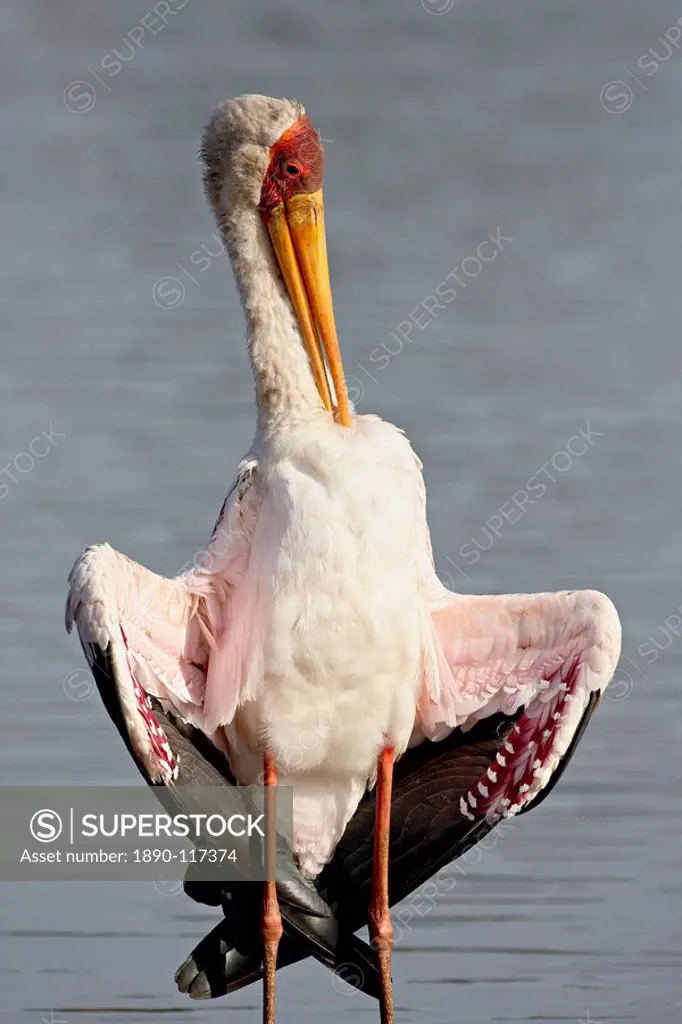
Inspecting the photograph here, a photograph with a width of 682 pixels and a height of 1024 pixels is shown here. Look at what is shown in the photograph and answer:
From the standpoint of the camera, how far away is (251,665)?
23.5 feet

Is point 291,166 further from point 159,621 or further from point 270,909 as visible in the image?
point 270,909

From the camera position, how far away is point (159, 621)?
7.18m

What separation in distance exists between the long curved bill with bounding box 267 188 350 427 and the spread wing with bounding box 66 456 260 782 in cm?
62

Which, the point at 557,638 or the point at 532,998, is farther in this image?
the point at 532,998

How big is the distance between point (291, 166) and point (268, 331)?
630mm

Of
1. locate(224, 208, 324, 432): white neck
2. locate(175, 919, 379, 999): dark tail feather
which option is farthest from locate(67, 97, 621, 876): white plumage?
locate(175, 919, 379, 999): dark tail feather

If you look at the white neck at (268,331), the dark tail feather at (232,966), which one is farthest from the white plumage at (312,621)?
the dark tail feather at (232,966)

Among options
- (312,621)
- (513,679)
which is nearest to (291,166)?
(312,621)

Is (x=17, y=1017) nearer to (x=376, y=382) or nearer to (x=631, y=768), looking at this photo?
(x=631, y=768)

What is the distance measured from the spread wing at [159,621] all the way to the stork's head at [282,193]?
64 centimetres

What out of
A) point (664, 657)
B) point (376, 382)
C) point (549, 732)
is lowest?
point (549, 732)

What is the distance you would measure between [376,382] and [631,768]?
6.12 meters

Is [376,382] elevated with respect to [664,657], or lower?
elevated

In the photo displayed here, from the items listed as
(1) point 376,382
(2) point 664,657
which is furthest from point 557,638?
(1) point 376,382
